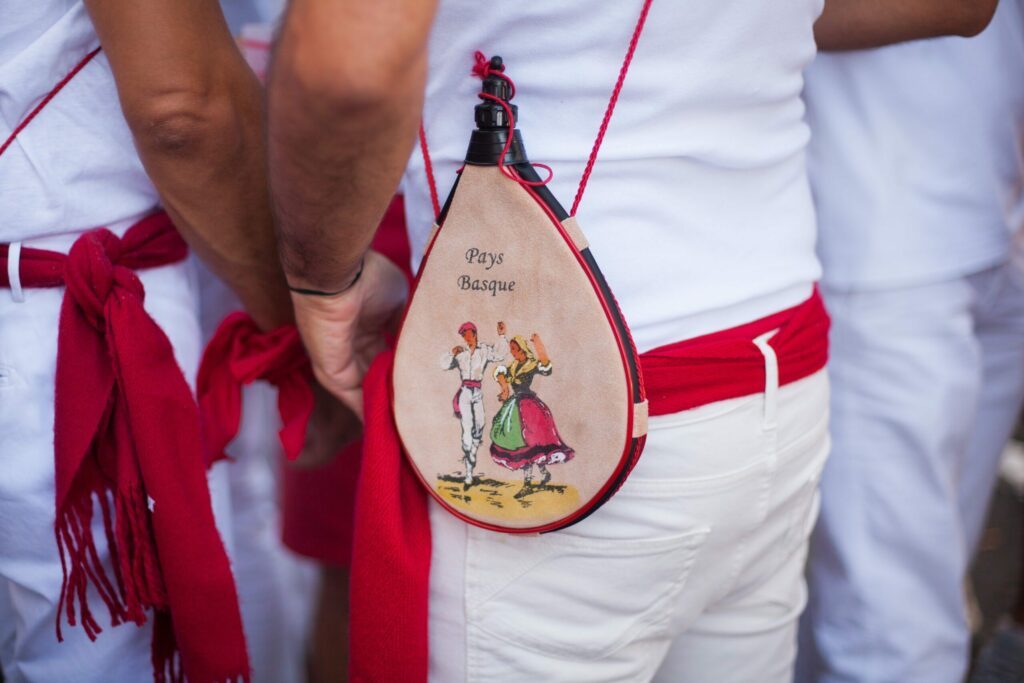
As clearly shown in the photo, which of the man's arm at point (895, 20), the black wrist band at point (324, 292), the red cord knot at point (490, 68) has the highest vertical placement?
the man's arm at point (895, 20)

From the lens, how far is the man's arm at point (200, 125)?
85cm

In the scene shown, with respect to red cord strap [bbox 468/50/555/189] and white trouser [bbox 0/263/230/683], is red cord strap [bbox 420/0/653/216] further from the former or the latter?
white trouser [bbox 0/263/230/683]

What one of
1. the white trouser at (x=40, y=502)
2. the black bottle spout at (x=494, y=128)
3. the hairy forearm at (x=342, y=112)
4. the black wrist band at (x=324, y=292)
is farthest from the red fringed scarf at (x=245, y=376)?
the black bottle spout at (x=494, y=128)

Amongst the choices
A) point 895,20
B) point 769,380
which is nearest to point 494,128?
point 769,380

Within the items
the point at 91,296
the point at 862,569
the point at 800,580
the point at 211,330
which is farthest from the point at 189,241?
the point at 862,569

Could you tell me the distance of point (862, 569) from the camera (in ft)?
4.74

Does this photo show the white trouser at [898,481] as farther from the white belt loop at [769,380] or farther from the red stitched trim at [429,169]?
the red stitched trim at [429,169]

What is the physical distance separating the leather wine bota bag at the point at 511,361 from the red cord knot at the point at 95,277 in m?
0.36

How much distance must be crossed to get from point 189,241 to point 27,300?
0.64ft

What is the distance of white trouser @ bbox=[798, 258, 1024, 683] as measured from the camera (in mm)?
1421

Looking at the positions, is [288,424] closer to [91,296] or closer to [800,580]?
[91,296]

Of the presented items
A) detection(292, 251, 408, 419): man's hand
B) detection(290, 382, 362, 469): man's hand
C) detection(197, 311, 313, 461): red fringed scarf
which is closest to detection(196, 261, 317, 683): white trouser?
detection(290, 382, 362, 469): man's hand

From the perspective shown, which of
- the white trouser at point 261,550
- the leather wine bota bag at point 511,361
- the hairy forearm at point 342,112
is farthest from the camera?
the white trouser at point 261,550

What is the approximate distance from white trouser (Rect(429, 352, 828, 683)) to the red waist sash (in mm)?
20
